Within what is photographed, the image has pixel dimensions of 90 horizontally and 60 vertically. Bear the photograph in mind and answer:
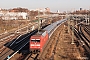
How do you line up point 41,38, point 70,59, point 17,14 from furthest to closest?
point 17,14 < point 41,38 < point 70,59

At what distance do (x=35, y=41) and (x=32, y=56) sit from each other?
2369 mm

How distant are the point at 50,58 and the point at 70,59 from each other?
2943 mm

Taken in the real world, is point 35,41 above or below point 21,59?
above

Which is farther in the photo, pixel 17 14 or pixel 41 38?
pixel 17 14

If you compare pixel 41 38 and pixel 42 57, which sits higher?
pixel 41 38

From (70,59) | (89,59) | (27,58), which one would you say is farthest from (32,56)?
(89,59)

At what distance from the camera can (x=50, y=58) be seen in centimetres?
2950

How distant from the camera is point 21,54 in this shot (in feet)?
108

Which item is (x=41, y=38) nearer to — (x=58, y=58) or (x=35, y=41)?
(x=35, y=41)

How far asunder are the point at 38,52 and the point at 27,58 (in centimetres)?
395

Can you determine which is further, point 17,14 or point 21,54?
point 17,14

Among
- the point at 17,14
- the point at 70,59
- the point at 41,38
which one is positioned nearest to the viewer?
the point at 70,59

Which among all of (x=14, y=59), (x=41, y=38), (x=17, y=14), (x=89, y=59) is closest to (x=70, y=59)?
(x=89, y=59)

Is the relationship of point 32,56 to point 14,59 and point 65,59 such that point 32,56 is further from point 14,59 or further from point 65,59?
point 65,59
